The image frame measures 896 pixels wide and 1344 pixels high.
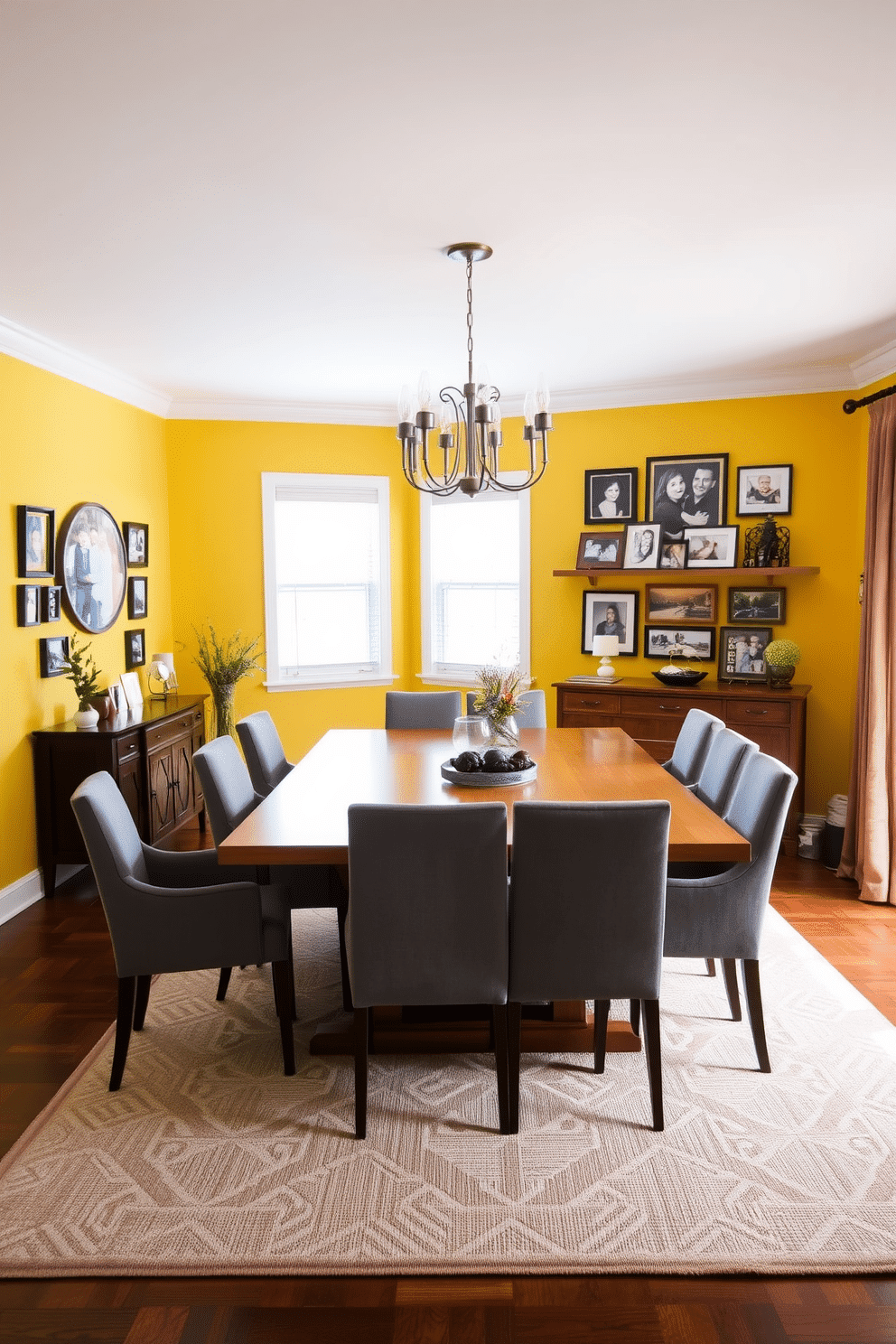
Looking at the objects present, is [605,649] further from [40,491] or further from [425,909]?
[425,909]

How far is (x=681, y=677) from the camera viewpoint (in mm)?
5539

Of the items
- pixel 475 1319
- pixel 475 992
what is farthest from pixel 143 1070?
pixel 475 1319

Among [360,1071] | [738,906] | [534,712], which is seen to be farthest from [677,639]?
[360,1071]

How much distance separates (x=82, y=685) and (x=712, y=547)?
376cm

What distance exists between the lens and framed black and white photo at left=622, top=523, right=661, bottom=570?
5902 mm

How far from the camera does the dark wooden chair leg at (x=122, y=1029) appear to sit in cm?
288

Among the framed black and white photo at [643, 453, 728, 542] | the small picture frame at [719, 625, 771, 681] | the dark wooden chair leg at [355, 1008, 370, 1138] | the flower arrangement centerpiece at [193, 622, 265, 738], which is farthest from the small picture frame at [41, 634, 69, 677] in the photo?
the small picture frame at [719, 625, 771, 681]

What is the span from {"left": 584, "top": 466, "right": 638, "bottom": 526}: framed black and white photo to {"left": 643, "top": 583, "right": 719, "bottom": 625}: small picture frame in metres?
0.51

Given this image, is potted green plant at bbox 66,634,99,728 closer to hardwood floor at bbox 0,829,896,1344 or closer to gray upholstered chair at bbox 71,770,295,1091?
gray upholstered chair at bbox 71,770,295,1091

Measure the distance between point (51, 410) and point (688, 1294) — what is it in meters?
4.57

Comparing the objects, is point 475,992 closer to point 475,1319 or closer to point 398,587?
point 475,1319

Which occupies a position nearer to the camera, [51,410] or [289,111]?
[289,111]

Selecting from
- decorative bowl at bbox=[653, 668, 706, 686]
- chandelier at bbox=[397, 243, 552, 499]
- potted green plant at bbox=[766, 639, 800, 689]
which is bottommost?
decorative bowl at bbox=[653, 668, 706, 686]

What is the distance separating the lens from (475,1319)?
6.54 feet
